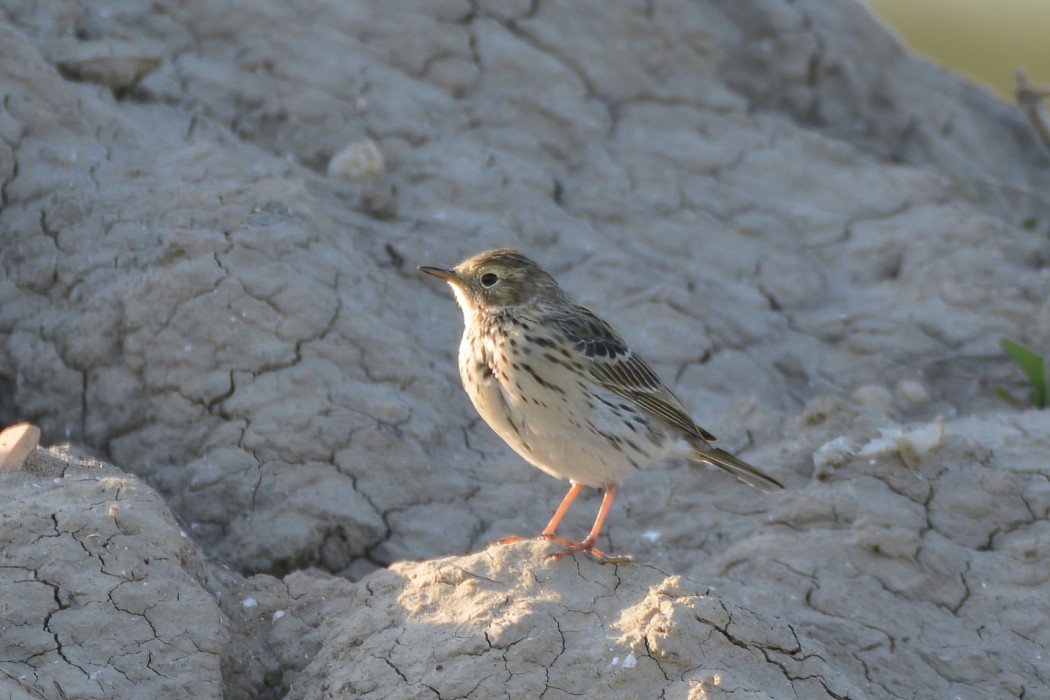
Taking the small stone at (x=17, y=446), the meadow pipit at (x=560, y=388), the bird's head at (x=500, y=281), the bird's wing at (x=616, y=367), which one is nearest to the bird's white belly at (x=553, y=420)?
the meadow pipit at (x=560, y=388)

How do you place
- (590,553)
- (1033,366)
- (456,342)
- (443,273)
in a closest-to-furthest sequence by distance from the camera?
(590,553)
(443,273)
(456,342)
(1033,366)

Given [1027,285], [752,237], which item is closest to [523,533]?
[752,237]

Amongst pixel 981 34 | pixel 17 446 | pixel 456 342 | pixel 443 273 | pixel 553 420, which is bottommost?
pixel 981 34

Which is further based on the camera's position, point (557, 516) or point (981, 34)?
point (981, 34)

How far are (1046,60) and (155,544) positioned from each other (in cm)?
1701

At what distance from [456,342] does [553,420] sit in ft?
5.47

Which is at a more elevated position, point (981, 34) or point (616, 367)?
point (616, 367)

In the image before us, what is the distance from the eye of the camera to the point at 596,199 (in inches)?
303

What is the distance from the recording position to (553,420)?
501cm

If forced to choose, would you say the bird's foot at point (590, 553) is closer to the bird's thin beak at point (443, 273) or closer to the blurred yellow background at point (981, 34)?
the bird's thin beak at point (443, 273)

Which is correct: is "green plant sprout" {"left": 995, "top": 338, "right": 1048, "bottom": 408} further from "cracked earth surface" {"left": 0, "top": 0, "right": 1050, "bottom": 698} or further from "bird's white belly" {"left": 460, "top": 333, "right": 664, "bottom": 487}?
"bird's white belly" {"left": 460, "top": 333, "right": 664, "bottom": 487}

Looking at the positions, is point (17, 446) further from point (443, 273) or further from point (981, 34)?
point (981, 34)

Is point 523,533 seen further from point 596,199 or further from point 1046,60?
point 1046,60

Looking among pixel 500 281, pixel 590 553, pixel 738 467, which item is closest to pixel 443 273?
pixel 500 281
